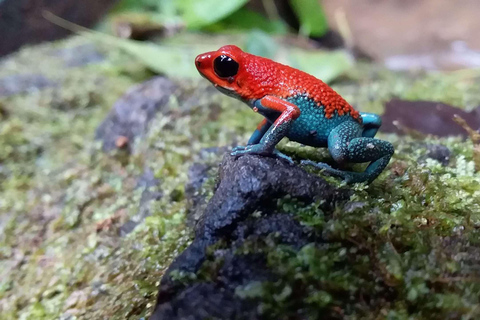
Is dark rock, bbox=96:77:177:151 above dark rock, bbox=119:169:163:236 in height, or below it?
above

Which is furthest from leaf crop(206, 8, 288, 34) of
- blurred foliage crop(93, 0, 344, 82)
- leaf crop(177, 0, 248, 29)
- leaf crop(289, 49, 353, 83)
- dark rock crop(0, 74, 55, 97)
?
dark rock crop(0, 74, 55, 97)

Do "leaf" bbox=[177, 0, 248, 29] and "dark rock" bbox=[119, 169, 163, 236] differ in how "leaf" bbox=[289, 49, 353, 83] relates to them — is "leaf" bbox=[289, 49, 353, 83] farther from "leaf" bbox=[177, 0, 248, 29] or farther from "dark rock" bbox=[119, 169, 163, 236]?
"dark rock" bbox=[119, 169, 163, 236]

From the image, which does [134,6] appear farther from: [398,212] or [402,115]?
[398,212]

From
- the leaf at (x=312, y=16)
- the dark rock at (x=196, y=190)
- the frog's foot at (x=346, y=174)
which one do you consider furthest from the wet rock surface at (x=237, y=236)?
the leaf at (x=312, y=16)

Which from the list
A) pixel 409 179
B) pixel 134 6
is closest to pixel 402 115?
pixel 409 179

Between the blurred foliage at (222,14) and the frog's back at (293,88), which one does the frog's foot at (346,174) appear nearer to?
the frog's back at (293,88)

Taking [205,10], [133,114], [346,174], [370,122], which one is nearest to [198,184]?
[346,174]
